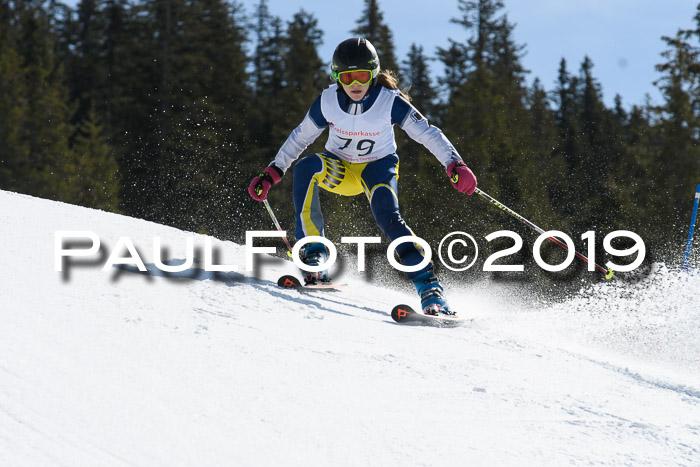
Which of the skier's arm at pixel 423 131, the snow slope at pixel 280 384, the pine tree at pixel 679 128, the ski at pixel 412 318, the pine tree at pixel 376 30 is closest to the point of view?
the snow slope at pixel 280 384

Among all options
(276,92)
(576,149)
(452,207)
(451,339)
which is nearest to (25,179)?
(276,92)

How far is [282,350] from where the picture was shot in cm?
271

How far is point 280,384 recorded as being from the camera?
2.33m

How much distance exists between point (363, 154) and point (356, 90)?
1.48 feet

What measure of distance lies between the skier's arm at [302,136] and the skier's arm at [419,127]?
54 centimetres

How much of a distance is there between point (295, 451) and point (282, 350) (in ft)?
2.71

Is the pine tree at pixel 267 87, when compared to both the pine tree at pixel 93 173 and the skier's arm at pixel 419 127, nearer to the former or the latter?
the pine tree at pixel 93 173

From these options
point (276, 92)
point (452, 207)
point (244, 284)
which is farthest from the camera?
point (276, 92)

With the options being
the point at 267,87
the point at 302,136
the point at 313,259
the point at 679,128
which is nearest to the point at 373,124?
the point at 302,136

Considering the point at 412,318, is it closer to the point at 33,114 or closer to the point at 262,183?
the point at 262,183

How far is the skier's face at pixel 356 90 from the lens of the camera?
4367mm

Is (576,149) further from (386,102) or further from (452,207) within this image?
(386,102)

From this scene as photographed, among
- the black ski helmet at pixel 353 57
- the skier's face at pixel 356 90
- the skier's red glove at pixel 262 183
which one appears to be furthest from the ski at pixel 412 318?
the black ski helmet at pixel 353 57

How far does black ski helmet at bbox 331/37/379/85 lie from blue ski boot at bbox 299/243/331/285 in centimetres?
122
